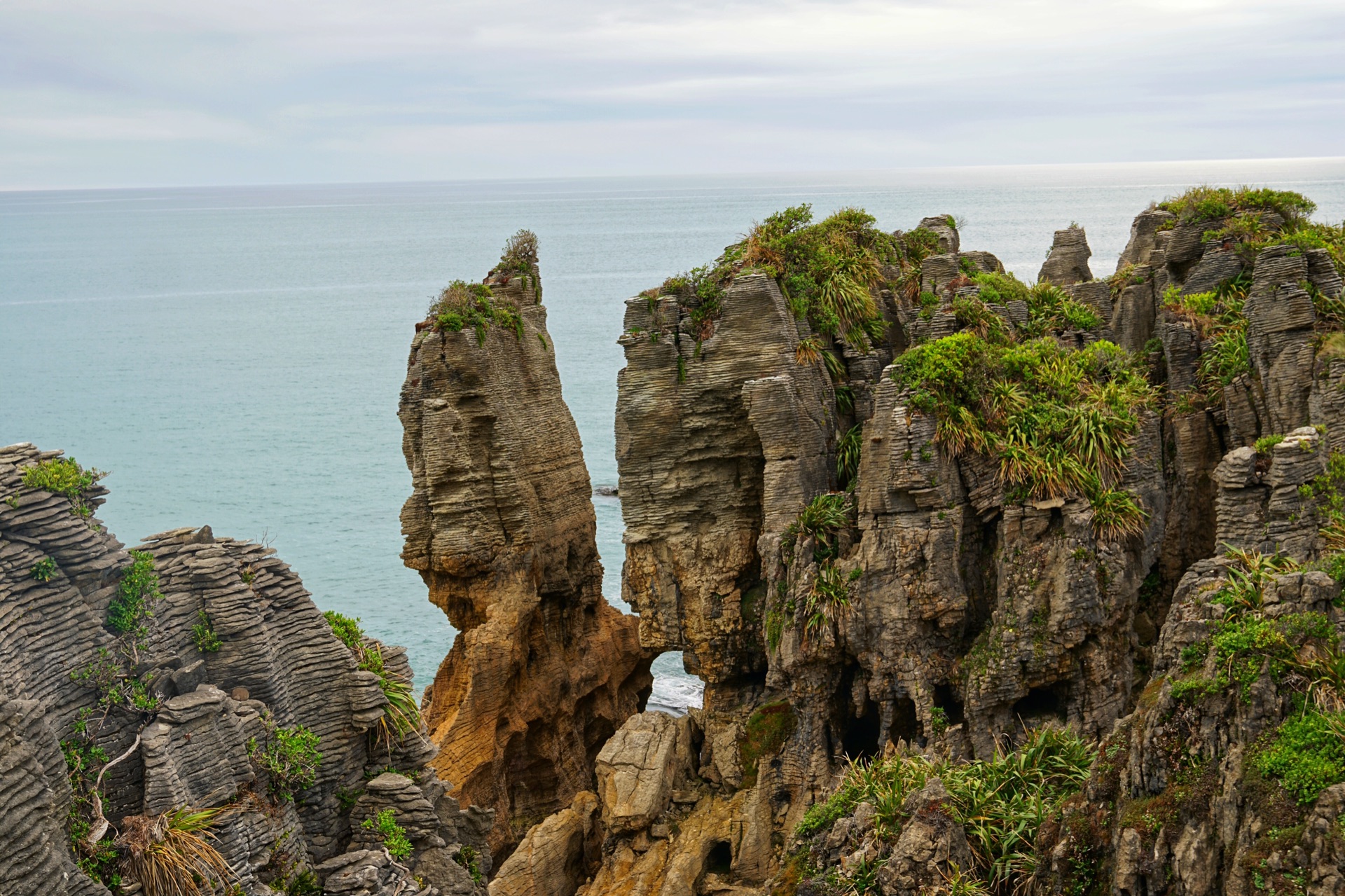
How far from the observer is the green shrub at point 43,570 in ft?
41.7

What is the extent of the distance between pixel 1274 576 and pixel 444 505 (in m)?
18.1

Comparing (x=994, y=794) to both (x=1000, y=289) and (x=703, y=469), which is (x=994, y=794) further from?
(x=1000, y=289)

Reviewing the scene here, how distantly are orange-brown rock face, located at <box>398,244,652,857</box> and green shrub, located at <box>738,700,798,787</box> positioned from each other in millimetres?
6831

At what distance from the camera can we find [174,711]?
43.7 ft

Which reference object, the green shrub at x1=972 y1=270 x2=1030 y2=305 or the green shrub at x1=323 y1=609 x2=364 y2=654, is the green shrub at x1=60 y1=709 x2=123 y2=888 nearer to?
the green shrub at x1=323 y1=609 x2=364 y2=654

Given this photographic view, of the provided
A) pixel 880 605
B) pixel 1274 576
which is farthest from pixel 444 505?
pixel 1274 576

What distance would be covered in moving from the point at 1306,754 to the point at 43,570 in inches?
505

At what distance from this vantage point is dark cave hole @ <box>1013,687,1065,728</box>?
21.2 meters

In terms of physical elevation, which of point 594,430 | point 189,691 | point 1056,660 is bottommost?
point 594,430

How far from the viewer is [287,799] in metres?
14.3

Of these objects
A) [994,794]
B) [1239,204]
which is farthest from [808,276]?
[994,794]

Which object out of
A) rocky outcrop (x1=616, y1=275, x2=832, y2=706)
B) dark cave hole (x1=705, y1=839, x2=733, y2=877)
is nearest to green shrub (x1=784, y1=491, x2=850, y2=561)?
rocky outcrop (x1=616, y1=275, x2=832, y2=706)

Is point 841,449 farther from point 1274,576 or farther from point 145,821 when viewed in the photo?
point 145,821

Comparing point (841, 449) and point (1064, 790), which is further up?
point (841, 449)
